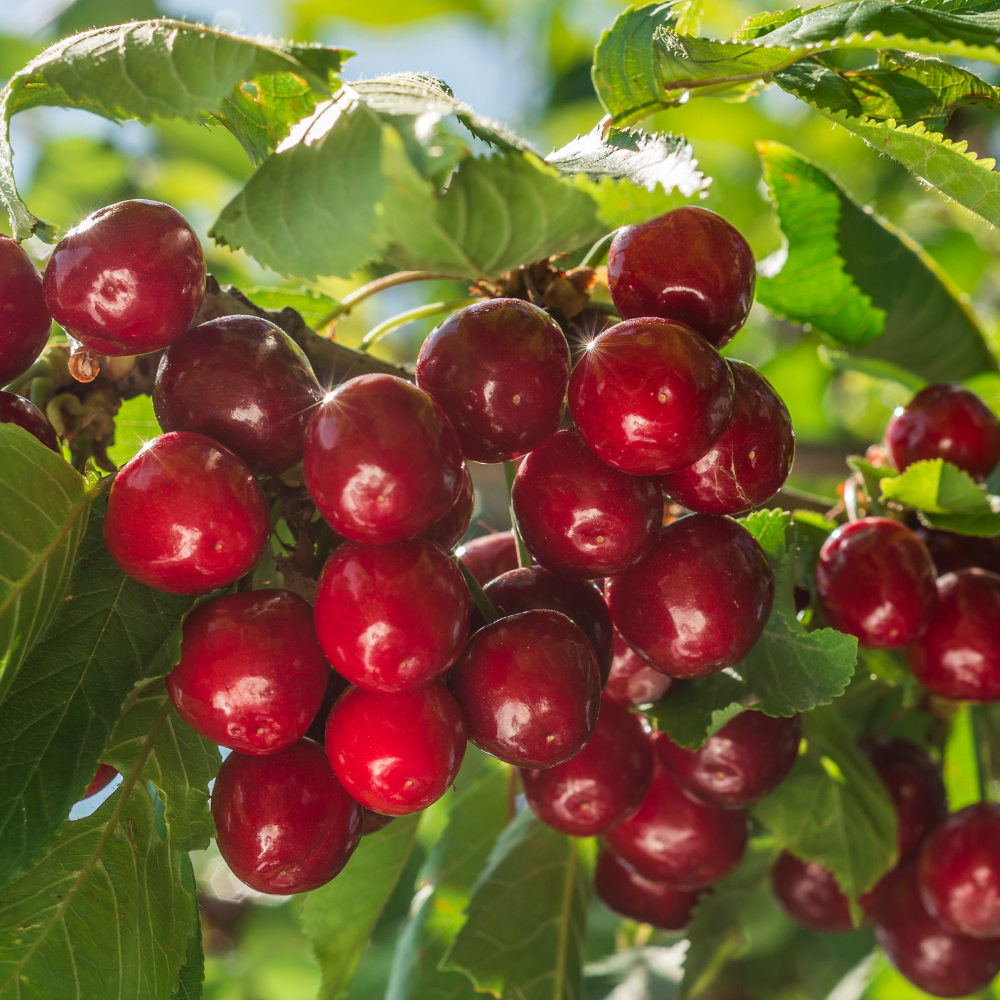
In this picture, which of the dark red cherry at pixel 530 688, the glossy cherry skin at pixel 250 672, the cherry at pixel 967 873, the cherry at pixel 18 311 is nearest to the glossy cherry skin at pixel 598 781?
the dark red cherry at pixel 530 688

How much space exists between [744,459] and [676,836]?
0.50m

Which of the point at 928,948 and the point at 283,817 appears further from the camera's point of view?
the point at 928,948

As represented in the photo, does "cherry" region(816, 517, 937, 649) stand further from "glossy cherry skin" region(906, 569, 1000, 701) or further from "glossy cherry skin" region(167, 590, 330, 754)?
"glossy cherry skin" region(167, 590, 330, 754)

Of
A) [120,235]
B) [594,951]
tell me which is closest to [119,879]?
[120,235]

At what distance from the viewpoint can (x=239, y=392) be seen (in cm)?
67

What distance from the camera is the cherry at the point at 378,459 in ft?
1.91

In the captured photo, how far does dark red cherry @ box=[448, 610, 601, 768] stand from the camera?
0.66 metres

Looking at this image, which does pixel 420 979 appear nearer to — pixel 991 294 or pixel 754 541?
pixel 754 541

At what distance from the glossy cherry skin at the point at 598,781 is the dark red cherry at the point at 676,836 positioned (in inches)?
5.2

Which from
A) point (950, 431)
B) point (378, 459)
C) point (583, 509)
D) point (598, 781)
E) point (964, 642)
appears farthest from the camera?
point (950, 431)

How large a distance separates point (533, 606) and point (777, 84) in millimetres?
474

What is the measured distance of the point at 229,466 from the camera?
2.10 feet

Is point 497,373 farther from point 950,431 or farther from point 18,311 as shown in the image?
point 950,431

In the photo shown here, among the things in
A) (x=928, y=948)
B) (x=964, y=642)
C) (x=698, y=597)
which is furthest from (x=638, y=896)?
(x=698, y=597)
